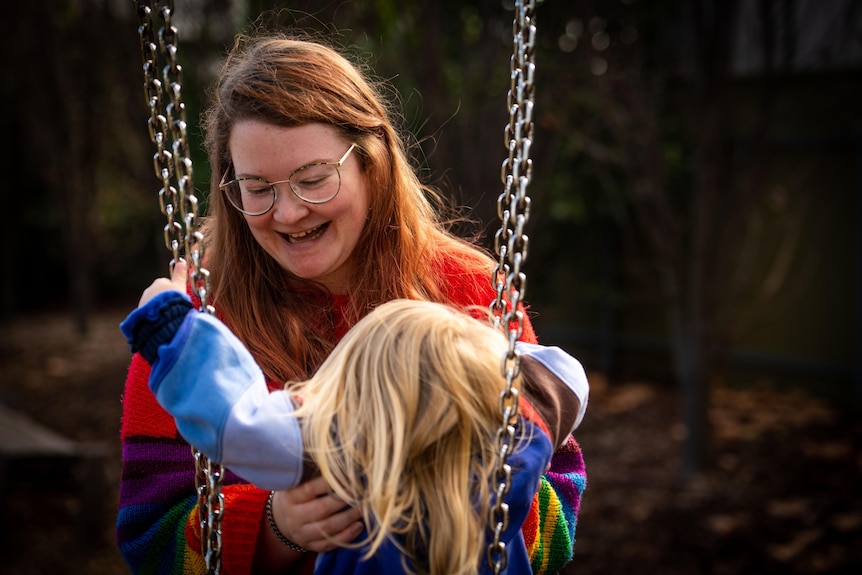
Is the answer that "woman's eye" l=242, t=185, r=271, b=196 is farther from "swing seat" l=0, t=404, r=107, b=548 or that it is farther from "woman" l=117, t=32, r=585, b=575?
"swing seat" l=0, t=404, r=107, b=548

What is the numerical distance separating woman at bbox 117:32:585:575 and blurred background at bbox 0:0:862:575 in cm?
45

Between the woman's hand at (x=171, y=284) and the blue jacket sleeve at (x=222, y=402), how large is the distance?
0.06 meters

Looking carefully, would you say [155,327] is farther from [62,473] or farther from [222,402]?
[62,473]

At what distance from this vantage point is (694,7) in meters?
3.78

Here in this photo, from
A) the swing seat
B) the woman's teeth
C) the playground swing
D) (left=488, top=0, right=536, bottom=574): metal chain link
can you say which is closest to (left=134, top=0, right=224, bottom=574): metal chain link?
the playground swing

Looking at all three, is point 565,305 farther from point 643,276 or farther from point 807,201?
point 807,201

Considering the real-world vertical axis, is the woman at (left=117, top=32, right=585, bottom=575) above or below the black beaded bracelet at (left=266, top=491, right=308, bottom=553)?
above

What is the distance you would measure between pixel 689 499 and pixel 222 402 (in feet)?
11.1

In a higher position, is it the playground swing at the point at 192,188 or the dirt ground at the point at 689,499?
the playground swing at the point at 192,188

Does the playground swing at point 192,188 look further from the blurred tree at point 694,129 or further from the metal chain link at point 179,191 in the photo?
the blurred tree at point 694,129

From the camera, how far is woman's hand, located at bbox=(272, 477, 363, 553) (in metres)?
1.17

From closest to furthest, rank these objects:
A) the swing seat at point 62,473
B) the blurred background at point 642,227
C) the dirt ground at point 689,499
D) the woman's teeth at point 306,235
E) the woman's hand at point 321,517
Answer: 1. the woman's hand at point 321,517
2. the woman's teeth at point 306,235
3. the dirt ground at point 689,499
4. the blurred background at point 642,227
5. the swing seat at point 62,473

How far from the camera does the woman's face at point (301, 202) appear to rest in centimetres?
142

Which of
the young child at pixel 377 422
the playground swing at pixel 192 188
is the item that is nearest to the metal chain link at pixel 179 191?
the playground swing at pixel 192 188
